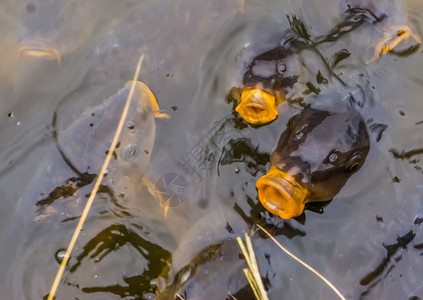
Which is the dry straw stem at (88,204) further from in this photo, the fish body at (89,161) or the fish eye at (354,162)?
the fish eye at (354,162)

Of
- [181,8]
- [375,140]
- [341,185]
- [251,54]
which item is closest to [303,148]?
[341,185]

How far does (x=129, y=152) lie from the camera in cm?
385

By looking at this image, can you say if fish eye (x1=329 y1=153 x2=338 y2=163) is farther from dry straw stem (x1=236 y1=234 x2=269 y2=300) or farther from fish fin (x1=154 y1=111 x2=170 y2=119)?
fish fin (x1=154 y1=111 x2=170 y2=119)

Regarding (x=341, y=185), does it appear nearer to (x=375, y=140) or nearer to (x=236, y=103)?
(x=375, y=140)

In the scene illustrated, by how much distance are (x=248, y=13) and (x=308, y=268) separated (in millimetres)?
2311

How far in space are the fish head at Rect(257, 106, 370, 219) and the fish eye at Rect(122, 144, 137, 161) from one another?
3.58 feet

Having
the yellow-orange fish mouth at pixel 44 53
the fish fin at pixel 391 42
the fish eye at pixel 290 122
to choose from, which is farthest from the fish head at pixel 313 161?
the yellow-orange fish mouth at pixel 44 53

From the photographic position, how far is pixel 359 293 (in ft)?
11.8

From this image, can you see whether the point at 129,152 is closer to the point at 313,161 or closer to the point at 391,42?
the point at 313,161

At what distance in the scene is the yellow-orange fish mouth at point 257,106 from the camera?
365 centimetres

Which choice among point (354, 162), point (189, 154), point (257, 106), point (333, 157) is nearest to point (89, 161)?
point (189, 154)

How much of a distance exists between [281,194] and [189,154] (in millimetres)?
948

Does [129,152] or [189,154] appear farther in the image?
[189,154]

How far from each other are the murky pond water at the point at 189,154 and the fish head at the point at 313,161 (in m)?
0.12
